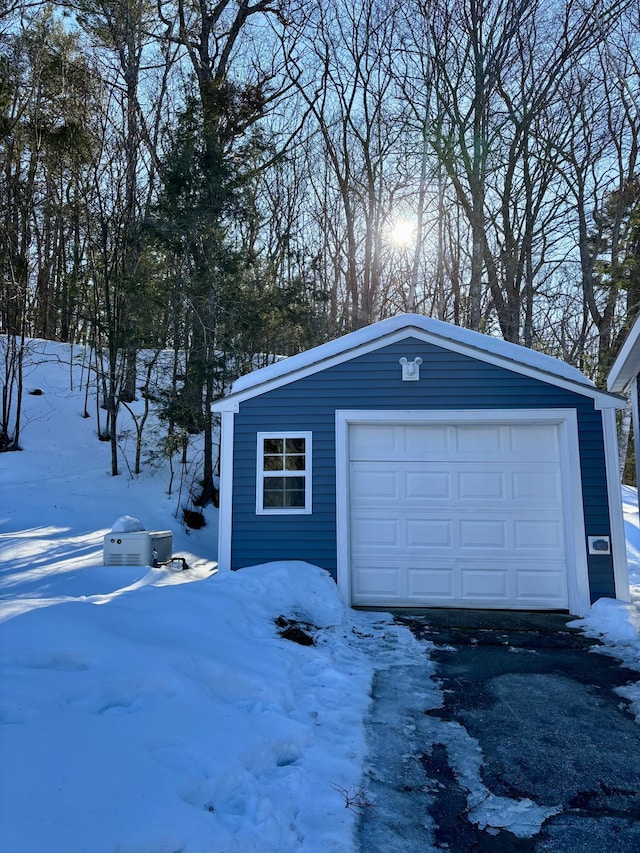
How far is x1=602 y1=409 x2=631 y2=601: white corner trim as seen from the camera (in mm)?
6770

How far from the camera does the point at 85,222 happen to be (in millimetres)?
14617

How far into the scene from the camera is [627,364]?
7.25 metres

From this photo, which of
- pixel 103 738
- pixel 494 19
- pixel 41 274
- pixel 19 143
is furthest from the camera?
pixel 41 274

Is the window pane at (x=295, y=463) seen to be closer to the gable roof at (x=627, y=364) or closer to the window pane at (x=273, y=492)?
the window pane at (x=273, y=492)

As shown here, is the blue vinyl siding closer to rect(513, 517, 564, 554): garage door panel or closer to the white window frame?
the white window frame

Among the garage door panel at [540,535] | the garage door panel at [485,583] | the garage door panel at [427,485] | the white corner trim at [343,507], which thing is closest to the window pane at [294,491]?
the white corner trim at [343,507]

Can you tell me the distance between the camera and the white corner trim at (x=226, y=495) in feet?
23.8

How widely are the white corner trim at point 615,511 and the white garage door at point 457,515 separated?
1.80ft

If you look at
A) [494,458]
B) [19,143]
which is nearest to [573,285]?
[494,458]

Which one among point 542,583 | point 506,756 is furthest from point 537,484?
point 506,756

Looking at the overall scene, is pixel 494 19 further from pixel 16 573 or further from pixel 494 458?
pixel 16 573

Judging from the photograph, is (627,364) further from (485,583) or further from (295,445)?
(295,445)

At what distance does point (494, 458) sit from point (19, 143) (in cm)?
1398

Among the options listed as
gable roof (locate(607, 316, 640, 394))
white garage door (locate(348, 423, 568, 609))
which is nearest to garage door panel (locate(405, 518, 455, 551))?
white garage door (locate(348, 423, 568, 609))
